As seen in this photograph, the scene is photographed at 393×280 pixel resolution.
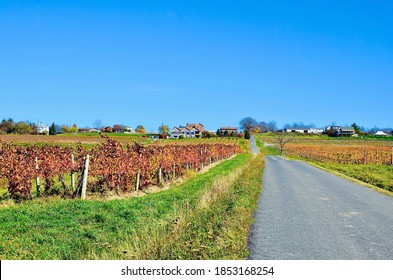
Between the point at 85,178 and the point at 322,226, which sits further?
the point at 85,178

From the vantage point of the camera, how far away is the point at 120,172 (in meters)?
18.6

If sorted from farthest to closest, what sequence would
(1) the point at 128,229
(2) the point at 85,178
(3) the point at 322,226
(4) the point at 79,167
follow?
(4) the point at 79,167, (2) the point at 85,178, (1) the point at 128,229, (3) the point at 322,226

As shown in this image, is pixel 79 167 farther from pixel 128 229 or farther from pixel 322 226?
pixel 322 226

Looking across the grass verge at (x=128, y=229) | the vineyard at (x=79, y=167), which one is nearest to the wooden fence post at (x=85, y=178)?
the vineyard at (x=79, y=167)

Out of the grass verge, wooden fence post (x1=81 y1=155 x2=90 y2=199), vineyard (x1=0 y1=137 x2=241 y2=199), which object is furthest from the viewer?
vineyard (x1=0 y1=137 x2=241 y2=199)

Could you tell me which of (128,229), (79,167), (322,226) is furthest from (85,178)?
(322,226)

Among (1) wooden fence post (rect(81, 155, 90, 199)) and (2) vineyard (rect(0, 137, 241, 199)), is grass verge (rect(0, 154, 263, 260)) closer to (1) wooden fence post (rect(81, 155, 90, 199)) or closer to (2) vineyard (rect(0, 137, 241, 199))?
(1) wooden fence post (rect(81, 155, 90, 199))

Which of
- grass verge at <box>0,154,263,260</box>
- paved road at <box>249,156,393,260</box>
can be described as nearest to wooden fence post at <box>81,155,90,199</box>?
grass verge at <box>0,154,263,260</box>

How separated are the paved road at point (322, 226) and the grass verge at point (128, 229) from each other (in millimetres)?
524

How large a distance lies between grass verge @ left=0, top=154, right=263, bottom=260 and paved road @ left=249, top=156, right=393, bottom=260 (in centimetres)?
52

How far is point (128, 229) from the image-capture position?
456 inches

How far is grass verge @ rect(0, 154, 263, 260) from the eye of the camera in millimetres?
7859

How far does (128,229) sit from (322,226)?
16.3 feet

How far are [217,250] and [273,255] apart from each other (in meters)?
0.97
